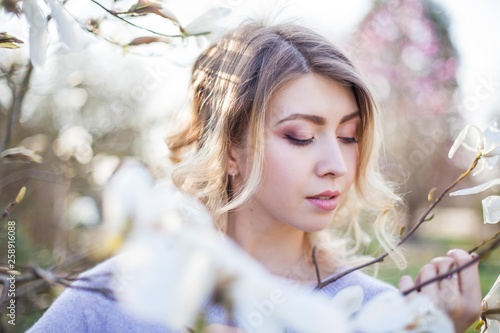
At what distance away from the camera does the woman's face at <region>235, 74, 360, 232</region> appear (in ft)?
3.20

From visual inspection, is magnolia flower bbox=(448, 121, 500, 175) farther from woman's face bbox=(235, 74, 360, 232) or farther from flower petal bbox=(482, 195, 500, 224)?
woman's face bbox=(235, 74, 360, 232)

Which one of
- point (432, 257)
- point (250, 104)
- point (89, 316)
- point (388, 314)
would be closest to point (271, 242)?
point (250, 104)

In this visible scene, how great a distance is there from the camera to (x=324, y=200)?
99cm

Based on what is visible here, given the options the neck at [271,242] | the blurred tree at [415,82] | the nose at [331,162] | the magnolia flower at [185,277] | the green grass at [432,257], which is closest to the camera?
the magnolia flower at [185,277]

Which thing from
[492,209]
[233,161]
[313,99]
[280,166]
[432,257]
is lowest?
[432,257]

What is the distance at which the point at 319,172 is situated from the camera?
0.97 meters

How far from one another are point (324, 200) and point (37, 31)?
0.64m

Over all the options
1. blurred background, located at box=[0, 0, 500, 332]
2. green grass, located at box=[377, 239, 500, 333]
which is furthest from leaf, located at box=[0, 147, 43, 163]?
green grass, located at box=[377, 239, 500, 333]

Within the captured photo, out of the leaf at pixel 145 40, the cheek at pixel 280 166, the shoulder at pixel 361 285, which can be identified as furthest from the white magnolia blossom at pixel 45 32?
the shoulder at pixel 361 285

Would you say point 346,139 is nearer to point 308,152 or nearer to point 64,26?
point 308,152

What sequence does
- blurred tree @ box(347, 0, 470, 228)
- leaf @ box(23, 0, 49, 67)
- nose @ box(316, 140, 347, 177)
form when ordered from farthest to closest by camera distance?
blurred tree @ box(347, 0, 470, 228) → nose @ box(316, 140, 347, 177) → leaf @ box(23, 0, 49, 67)

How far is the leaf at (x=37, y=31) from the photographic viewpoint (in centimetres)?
43

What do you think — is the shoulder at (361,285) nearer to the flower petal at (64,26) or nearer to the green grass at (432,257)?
the flower petal at (64,26)

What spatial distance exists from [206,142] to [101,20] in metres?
0.57
